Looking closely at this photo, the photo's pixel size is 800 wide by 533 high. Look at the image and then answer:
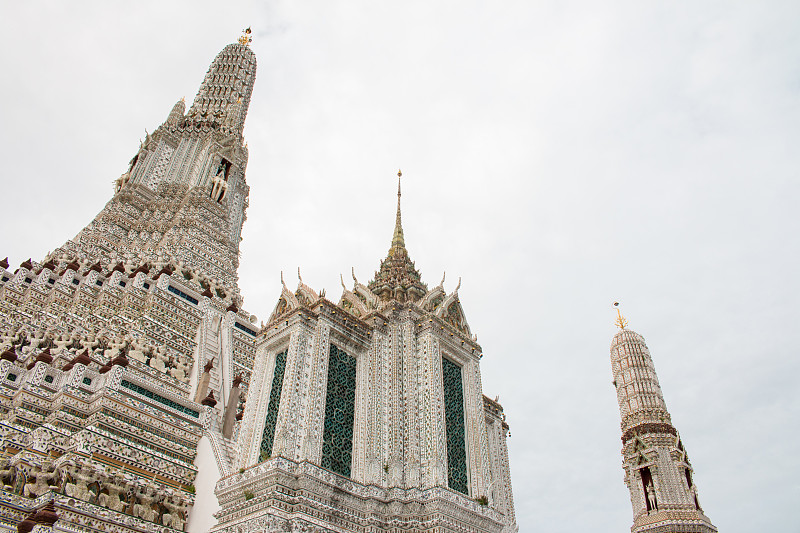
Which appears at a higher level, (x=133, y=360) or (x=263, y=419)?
(x=133, y=360)

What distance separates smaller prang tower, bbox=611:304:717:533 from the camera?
27500mm

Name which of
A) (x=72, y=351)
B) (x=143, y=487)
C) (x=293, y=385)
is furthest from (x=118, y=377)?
(x=293, y=385)


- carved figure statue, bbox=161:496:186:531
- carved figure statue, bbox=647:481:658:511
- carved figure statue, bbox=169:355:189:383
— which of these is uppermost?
carved figure statue, bbox=647:481:658:511

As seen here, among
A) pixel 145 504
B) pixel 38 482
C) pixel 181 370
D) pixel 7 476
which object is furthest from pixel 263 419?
pixel 181 370

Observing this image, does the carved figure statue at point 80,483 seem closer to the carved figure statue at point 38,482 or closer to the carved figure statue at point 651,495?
the carved figure statue at point 38,482

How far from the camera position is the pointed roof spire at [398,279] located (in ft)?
47.2

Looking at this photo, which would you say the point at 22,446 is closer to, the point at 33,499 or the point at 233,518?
the point at 33,499

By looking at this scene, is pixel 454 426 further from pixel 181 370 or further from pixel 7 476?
pixel 181 370

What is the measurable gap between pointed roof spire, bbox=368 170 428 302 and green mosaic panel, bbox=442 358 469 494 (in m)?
2.17

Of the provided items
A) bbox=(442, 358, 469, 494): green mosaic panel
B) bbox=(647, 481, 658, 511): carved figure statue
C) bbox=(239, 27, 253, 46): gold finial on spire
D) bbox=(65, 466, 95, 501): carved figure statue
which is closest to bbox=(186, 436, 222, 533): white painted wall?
bbox=(65, 466, 95, 501): carved figure statue

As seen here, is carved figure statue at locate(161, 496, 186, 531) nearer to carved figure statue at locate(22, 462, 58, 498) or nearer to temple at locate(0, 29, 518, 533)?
temple at locate(0, 29, 518, 533)

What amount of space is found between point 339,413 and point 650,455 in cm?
2467

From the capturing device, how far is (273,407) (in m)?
10.9

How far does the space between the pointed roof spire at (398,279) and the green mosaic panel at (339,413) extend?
8.79ft
